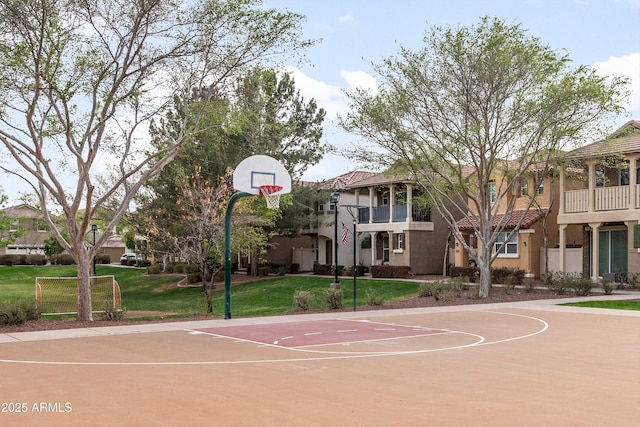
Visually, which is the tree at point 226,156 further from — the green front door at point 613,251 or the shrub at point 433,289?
the green front door at point 613,251

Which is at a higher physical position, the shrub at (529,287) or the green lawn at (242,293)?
the shrub at (529,287)

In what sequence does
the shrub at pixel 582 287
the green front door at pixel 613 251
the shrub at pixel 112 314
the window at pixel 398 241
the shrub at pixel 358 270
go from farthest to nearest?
the window at pixel 398 241
the shrub at pixel 358 270
the green front door at pixel 613 251
the shrub at pixel 582 287
the shrub at pixel 112 314

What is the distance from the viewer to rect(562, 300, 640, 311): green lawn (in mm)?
24839

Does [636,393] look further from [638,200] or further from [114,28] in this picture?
[638,200]

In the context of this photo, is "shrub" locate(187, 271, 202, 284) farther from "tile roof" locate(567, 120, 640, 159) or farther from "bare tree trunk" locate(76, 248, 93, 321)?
"bare tree trunk" locate(76, 248, 93, 321)

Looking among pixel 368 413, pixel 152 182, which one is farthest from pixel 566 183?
pixel 368 413

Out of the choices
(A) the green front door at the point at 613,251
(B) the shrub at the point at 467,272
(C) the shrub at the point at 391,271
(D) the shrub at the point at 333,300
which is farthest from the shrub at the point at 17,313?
(A) the green front door at the point at 613,251

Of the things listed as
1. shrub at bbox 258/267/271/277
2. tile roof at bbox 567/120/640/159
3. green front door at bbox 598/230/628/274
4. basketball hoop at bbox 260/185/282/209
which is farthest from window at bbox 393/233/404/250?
basketball hoop at bbox 260/185/282/209

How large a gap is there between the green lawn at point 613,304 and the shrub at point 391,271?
1723 centimetres

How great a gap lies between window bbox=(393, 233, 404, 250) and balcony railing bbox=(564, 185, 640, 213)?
13.0 meters

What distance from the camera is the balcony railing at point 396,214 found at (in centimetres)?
4588

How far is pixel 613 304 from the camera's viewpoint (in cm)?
2566

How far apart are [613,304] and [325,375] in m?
17.8

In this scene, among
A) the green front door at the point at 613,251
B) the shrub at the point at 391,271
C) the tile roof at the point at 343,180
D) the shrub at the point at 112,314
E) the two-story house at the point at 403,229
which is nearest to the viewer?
the shrub at the point at 112,314
